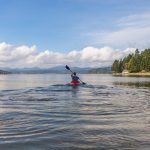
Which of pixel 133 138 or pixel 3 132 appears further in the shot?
pixel 3 132

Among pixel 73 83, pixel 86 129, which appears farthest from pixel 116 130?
pixel 73 83

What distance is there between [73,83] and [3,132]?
4420cm

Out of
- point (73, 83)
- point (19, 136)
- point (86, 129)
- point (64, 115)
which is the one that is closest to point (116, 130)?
point (86, 129)

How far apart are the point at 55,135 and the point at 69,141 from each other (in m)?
1.40

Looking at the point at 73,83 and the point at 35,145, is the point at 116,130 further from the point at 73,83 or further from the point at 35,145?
the point at 73,83

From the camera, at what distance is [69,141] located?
14.9 meters

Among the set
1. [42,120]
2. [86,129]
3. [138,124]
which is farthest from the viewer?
[42,120]

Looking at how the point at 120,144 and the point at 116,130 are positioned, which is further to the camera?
the point at 116,130

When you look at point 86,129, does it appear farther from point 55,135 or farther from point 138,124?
point 138,124

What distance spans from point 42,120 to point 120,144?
24.4ft

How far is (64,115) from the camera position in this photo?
2305cm

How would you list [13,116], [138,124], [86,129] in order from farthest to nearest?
[13,116] → [138,124] → [86,129]

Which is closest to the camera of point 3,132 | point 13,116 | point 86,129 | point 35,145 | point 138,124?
point 35,145

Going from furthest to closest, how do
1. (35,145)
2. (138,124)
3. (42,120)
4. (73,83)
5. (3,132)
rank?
(73,83)
(42,120)
(138,124)
(3,132)
(35,145)
